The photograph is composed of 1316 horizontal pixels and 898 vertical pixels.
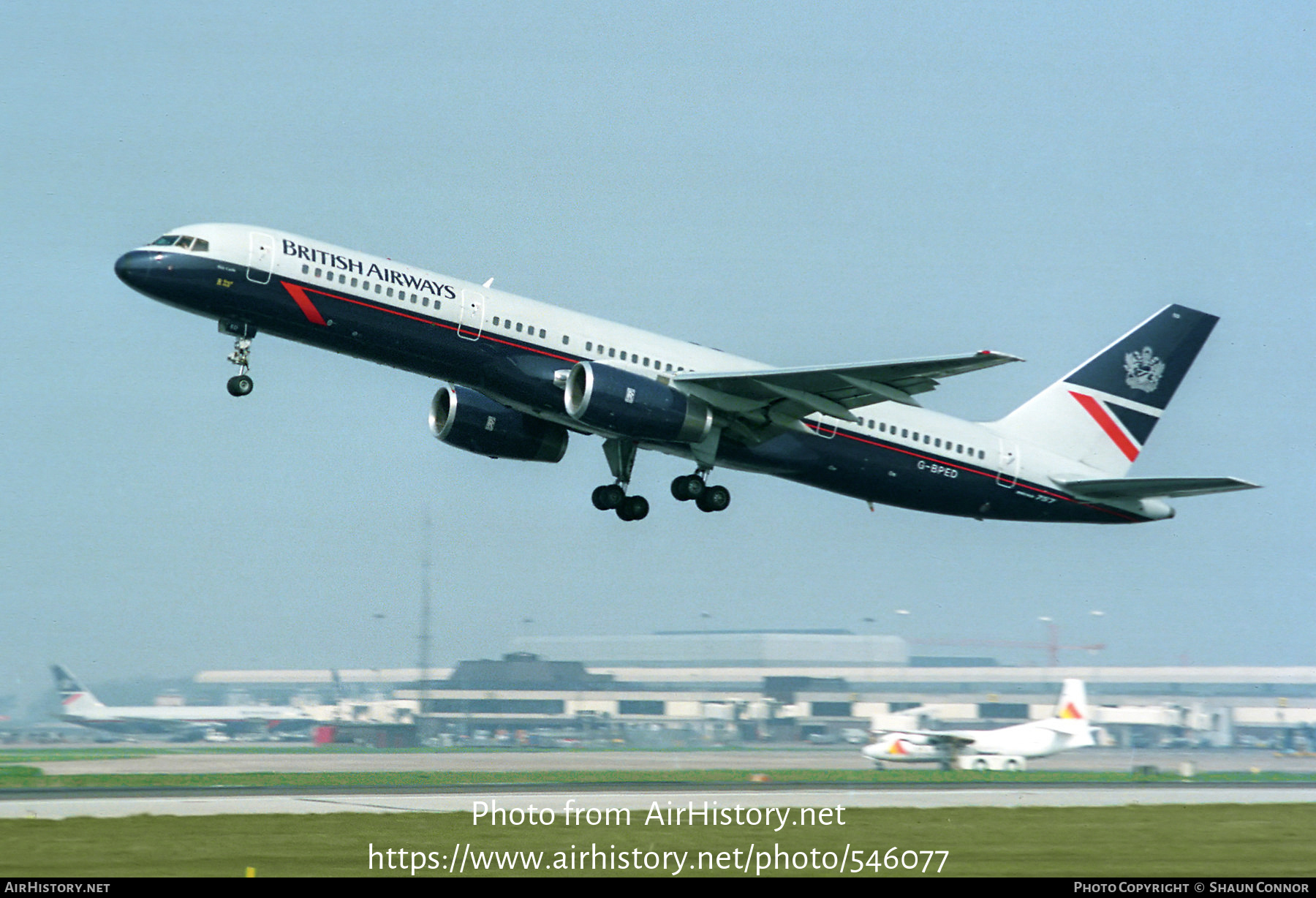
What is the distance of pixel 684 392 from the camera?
38.1m

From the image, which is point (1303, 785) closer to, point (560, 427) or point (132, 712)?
point (560, 427)

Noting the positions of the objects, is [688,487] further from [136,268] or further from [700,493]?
[136,268]

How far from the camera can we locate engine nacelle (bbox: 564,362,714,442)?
36.2 meters

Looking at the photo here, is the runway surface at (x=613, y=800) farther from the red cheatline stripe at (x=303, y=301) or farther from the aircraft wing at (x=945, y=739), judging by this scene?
the red cheatline stripe at (x=303, y=301)

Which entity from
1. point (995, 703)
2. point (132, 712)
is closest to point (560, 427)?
point (995, 703)

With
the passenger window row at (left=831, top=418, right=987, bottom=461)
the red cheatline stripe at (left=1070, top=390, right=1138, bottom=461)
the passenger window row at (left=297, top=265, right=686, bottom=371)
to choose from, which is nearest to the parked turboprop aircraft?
the red cheatline stripe at (left=1070, top=390, right=1138, bottom=461)

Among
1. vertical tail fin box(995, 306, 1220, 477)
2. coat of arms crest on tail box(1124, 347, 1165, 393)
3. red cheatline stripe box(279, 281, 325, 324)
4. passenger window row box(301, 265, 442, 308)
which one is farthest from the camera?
coat of arms crest on tail box(1124, 347, 1165, 393)

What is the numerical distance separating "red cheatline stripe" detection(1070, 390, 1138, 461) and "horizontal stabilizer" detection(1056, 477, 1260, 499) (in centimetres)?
297

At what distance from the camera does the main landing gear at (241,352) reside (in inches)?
1407

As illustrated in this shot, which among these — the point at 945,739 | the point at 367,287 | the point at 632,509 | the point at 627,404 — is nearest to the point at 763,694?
the point at 945,739

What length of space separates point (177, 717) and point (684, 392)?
3485 cm

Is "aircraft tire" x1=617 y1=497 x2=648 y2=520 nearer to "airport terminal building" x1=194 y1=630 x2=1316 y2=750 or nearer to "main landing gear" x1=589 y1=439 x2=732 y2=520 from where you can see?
"main landing gear" x1=589 y1=439 x2=732 y2=520

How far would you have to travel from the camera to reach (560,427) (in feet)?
139

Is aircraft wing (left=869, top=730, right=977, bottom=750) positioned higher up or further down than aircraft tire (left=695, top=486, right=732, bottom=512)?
further down
